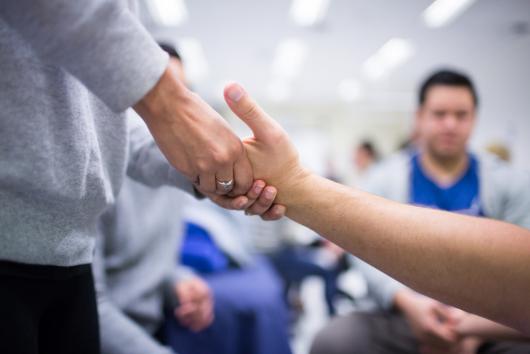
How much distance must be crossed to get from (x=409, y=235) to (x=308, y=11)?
4.06 metres

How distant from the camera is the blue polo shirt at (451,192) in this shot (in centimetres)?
129

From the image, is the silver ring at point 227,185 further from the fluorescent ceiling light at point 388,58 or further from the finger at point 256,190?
the fluorescent ceiling light at point 388,58

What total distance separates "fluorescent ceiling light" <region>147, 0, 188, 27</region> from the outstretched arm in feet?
12.9

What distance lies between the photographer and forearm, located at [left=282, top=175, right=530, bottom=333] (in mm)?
538

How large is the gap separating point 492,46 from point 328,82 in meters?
3.03

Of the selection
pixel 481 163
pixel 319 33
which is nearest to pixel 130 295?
pixel 481 163

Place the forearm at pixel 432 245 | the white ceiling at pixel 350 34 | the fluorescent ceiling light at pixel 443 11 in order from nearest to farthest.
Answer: the forearm at pixel 432 245 → the fluorescent ceiling light at pixel 443 11 → the white ceiling at pixel 350 34

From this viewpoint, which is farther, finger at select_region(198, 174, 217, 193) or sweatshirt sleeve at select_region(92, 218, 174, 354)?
sweatshirt sleeve at select_region(92, 218, 174, 354)

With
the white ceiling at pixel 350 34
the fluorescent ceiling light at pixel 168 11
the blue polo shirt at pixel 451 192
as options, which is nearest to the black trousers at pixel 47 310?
the blue polo shirt at pixel 451 192

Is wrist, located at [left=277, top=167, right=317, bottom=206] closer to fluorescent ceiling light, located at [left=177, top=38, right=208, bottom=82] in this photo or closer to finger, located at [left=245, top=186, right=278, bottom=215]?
finger, located at [left=245, top=186, right=278, bottom=215]

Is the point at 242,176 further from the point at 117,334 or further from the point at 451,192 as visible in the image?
the point at 451,192

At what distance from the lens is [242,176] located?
641 millimetres

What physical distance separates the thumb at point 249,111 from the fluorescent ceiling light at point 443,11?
13.5ft

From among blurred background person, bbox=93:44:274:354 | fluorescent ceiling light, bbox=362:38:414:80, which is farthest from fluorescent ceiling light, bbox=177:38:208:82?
blurred background person, bbox=93:44:274:354
